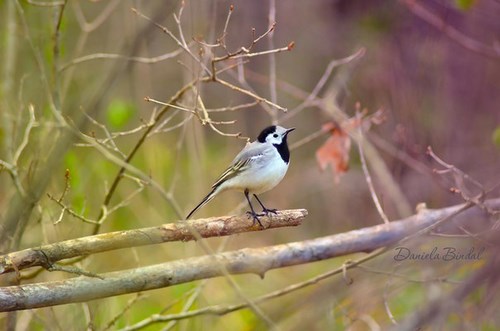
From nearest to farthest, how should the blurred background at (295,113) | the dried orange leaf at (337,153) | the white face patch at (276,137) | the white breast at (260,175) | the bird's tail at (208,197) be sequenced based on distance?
1. the bird's tail at (208,197)
2. the white breast at (260,175)
3. the white face patch at (276,137)
4. the dried orange leaf at (337,153)
5. the blurred background at (295,113)

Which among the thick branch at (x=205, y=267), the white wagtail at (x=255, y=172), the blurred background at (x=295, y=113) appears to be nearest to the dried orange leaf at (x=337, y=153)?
the blurred background at (x=295, y=113)

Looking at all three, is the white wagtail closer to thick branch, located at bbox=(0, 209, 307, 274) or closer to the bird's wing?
the bird's wing

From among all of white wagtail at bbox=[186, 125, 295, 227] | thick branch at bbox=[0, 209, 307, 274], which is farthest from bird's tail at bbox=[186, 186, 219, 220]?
thick branch at bbox=[0, 209, 307, 274]

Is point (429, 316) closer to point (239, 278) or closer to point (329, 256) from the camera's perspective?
point (329, 256)

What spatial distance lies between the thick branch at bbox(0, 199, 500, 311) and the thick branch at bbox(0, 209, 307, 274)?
0.13 m

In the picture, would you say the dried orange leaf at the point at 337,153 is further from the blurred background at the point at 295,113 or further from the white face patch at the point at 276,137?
the white face patch at the point at 276,137

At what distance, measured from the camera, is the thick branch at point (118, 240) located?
387 centimetres

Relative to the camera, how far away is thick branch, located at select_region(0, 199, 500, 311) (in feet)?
12.5

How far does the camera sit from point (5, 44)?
612 centimetres

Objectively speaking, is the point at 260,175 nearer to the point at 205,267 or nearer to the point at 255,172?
the point at 255,172

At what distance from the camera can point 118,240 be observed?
407 centimetres

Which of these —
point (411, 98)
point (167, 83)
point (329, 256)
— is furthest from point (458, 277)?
point (167, 83)

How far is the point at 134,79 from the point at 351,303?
387 cm

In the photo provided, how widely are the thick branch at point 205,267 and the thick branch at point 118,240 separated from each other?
0.44ft
